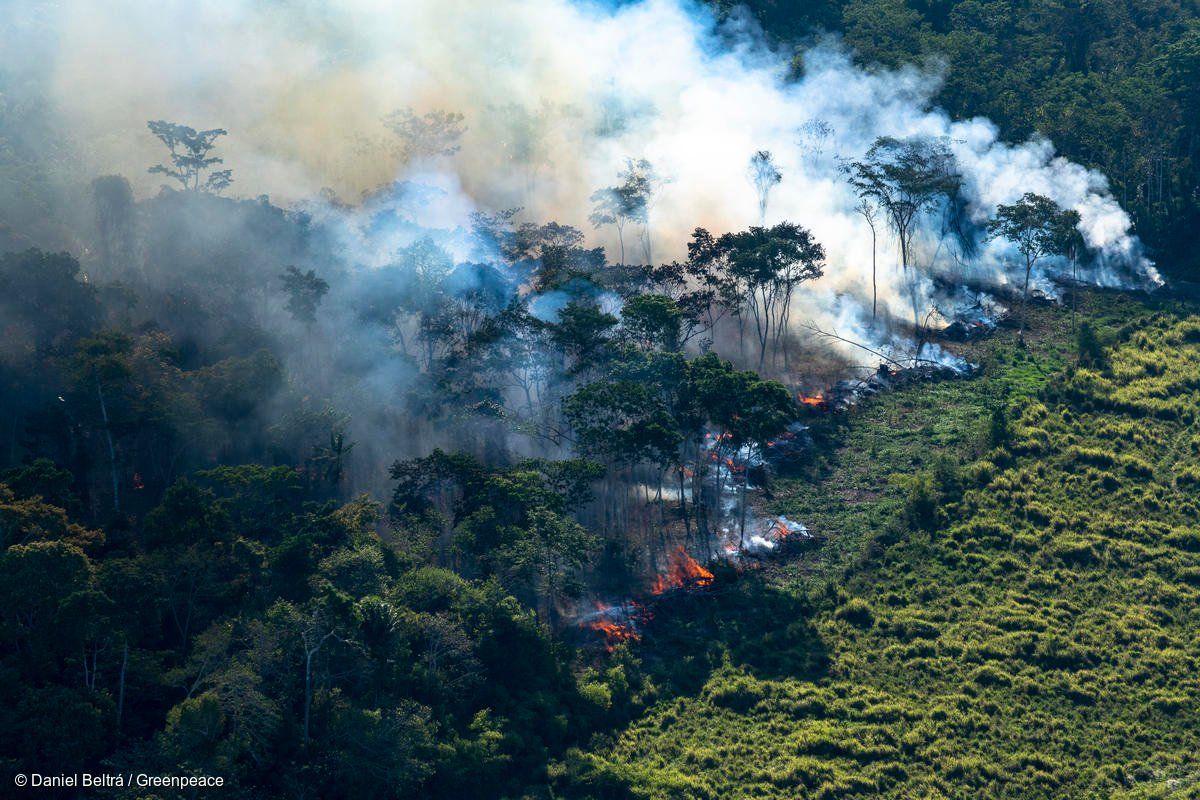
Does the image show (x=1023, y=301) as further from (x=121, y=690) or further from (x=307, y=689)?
(x=121, y=690)

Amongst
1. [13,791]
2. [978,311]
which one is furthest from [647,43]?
[13,791]

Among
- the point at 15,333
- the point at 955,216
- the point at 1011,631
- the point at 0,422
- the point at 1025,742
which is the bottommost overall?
the point at 1025,742

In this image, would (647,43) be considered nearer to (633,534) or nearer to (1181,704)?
(633,534)

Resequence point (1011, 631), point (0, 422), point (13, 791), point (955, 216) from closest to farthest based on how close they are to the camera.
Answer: point (13, 791) < point (1011, 631) < point (0, 422) < point (955, 216)

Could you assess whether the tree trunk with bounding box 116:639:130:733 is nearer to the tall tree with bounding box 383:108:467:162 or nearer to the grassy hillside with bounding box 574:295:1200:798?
the grassy hillside with bounding box 574:295:1200:798

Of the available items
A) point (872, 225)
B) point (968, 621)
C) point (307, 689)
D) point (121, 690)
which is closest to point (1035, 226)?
point (872, 225)

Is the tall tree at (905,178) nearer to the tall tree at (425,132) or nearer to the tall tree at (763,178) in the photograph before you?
the tall tree at (763,178)

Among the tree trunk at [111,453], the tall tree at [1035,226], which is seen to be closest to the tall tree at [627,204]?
the tall tree at [1035,226]
